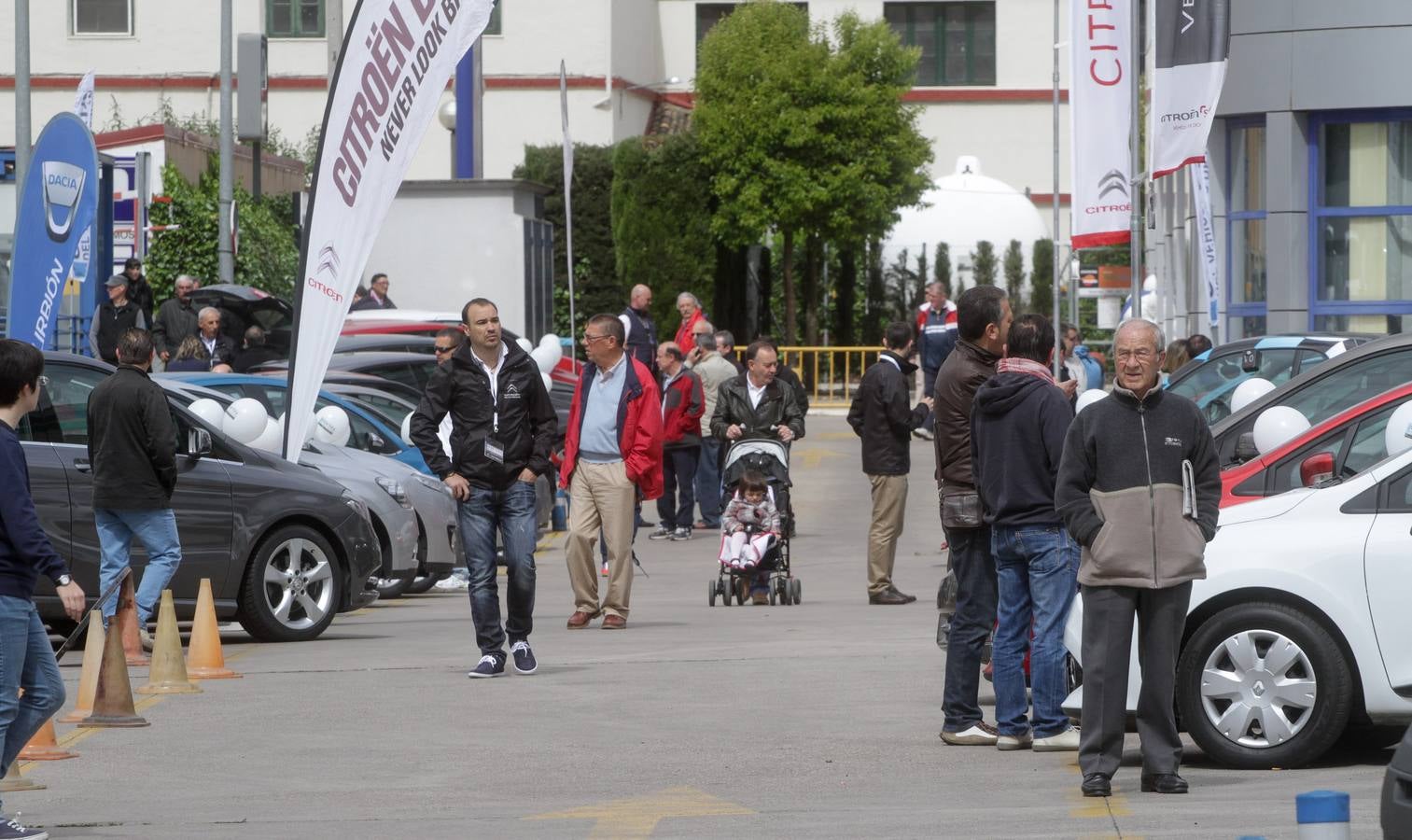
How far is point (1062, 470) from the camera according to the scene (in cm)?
839

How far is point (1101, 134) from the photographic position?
74.8 feet

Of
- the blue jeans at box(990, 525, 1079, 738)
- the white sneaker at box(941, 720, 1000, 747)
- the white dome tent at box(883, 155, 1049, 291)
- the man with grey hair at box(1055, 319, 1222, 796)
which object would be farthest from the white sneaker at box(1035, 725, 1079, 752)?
the white dome tent at box(883, 155, 1049, 291)

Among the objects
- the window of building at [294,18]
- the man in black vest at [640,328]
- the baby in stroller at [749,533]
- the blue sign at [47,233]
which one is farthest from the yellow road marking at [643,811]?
the window of building at [294,18]

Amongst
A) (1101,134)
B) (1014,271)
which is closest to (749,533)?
(1101,134)

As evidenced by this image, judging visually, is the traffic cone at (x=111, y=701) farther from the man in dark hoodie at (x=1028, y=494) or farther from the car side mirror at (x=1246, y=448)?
the car side mirror at (x=1246, y=448)

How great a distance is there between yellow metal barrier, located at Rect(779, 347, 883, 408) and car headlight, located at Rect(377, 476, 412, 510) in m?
25.6

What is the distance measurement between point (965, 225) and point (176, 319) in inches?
1413

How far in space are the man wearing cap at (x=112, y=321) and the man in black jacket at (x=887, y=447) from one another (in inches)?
380

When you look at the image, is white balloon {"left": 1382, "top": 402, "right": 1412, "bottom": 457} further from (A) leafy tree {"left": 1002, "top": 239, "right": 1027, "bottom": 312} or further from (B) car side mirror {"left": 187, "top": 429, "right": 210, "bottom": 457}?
(A) leafy tree {"left": 1002, "top": 239, "right": 1027, "bottom": 312}

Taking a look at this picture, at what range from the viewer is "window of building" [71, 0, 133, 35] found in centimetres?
5753

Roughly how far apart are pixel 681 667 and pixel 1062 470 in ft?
15.2

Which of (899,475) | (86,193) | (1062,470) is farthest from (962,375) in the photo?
(86,193)

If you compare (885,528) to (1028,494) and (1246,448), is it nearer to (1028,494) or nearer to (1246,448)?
(1246,448)

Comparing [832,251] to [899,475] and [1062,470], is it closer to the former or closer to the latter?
[899,475]
